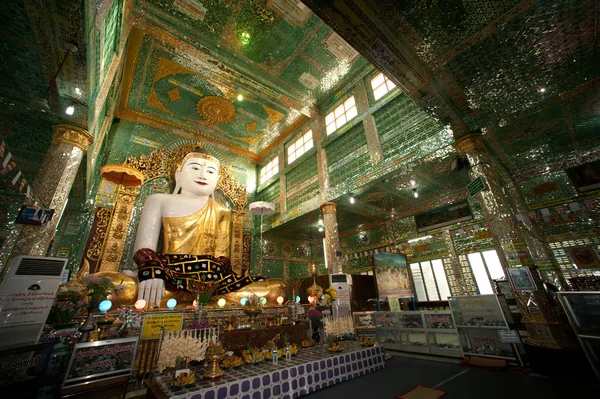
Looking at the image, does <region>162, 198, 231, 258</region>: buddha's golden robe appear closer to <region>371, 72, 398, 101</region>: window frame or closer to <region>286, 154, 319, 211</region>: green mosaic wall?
<region>286, 154, 319, 211</region>: green mosaic wall

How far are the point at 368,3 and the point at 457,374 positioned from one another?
4.98m

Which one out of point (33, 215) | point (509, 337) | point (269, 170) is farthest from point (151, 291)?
point (269, 170)

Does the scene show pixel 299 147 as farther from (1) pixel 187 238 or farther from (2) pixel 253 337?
(2) pixel 253 337

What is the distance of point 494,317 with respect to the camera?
13.0 feet

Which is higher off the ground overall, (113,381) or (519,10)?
(519,10)

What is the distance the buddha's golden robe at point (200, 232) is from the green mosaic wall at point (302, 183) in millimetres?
2355

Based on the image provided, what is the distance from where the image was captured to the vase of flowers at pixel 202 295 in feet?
13.2

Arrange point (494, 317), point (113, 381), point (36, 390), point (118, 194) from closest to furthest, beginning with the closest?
point (36, 390), point (113, 381), point (494, 317), point (118, 194)

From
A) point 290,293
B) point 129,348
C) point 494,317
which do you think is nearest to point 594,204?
point 494,317

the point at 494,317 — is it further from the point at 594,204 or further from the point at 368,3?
the point at 368,3

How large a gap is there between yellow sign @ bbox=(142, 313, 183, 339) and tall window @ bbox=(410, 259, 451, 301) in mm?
7006

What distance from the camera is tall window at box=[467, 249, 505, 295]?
6.31 meters

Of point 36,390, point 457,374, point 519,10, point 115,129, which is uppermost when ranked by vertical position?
point 115,129

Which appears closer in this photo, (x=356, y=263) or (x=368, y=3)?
(x=368, y=3)
